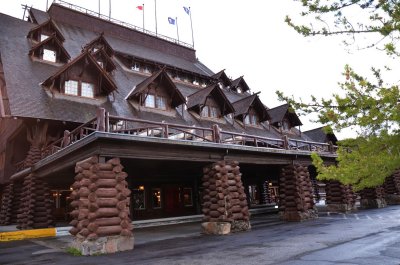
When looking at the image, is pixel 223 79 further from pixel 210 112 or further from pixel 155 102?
pixel 155 102

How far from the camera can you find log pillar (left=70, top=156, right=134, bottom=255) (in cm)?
1080

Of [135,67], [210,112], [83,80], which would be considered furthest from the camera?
[135,67]

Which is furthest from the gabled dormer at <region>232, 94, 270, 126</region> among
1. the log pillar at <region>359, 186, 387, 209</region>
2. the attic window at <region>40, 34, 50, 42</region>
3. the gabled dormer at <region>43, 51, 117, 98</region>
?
the attic window at <region>40, 34, 50, 42</region>

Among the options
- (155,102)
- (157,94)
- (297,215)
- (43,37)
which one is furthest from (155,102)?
(297,215)

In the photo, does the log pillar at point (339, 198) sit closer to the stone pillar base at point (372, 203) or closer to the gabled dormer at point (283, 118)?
the stone pillar base at point (372, 203)

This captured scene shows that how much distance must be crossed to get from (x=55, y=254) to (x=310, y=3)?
432 inches

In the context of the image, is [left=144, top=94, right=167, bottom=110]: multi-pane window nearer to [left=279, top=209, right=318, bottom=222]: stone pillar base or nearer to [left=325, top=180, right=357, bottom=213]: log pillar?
[left=279, top=209, right=318, bottom=222]: stone pillar base

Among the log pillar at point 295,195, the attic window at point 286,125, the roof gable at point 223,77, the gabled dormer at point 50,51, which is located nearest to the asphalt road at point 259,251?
the log pillar at point 295,195

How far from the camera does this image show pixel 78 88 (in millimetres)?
20453

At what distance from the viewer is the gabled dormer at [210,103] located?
83.8 feet

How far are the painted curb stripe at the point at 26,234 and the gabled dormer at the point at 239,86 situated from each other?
24.3 metres

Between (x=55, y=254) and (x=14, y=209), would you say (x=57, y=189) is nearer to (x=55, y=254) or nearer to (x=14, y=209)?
(x=14, y=209)

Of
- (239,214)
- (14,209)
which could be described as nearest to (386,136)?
(239,214)

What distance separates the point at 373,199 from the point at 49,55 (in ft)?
92.7
